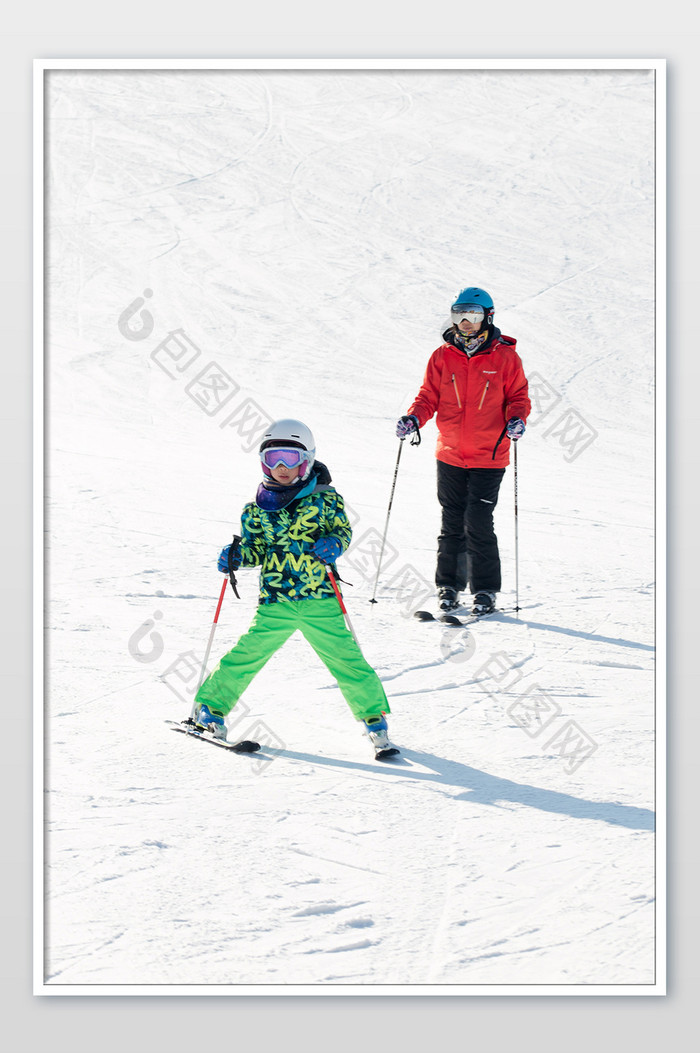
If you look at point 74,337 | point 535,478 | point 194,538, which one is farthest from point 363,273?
point 194,538

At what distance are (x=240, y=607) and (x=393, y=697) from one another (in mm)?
1703

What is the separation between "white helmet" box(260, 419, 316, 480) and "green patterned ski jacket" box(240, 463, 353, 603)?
75 mm

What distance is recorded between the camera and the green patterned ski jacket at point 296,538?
4.35 m

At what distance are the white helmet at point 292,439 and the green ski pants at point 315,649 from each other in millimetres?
513

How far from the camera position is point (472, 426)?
6.29m

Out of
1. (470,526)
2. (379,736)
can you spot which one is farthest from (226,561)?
(470,526)

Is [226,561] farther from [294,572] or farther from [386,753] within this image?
[386,753]

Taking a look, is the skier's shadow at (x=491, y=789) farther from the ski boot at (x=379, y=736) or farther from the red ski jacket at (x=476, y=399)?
the red ski jacket at (x=476, y=399)

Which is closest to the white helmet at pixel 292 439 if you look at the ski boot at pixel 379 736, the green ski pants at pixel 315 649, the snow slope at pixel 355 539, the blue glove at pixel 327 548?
the blue glove at pixel 327 548

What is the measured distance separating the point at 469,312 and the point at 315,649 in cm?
236

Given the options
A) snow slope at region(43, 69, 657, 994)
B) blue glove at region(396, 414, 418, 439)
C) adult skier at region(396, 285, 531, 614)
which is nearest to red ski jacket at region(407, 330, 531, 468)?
adult skier at region(396, 285, 531, 614)

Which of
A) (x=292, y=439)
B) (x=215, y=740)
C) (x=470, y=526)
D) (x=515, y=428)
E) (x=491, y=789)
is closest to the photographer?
(x=491, y=789)

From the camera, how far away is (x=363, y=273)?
1544 cm
